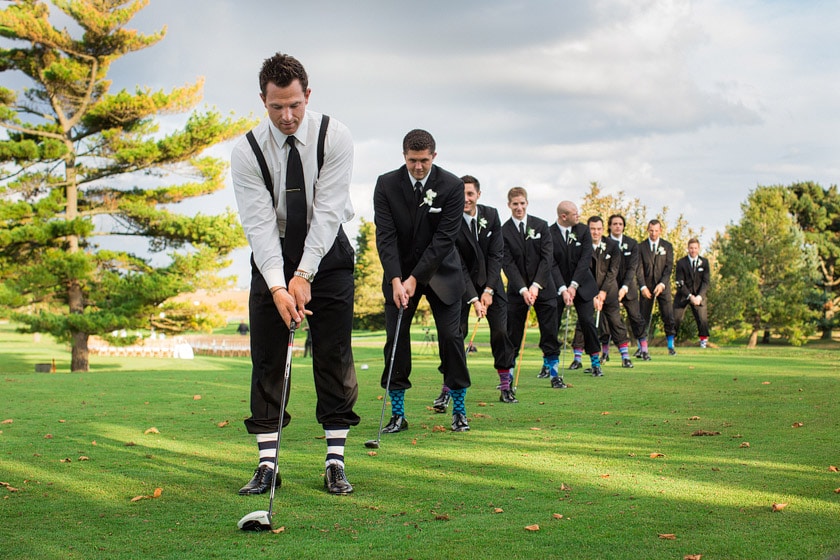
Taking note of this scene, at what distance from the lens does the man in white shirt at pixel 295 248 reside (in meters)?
4.67

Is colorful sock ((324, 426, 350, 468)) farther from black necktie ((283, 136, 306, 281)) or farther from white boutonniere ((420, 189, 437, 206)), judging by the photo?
white boutonniere ((420, 189, 437, 206))

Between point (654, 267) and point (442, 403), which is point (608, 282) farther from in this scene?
point (442, 403)

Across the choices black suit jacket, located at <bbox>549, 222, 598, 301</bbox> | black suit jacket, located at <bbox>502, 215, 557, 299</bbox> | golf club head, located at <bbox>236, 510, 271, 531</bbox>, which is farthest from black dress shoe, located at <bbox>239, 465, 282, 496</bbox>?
black suit jacket, located at <bbox>549, 222, 598, 301</bbox>

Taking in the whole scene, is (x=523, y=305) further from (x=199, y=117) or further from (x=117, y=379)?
(x=199, y=117)

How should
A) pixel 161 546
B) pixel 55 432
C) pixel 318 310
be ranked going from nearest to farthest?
pixel 161 546 → pixel 318 310 → pixel 55 432

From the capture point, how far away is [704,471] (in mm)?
5227

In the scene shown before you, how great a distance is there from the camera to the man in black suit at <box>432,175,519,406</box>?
8781 millimetres

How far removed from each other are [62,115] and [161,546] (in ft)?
83.4

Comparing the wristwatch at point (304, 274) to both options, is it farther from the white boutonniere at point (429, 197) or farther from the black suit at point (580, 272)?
the black suit at point (580, 272)

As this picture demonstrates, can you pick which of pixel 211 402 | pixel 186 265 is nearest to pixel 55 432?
pixel 211 402

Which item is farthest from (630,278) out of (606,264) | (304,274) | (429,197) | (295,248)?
(304,274)

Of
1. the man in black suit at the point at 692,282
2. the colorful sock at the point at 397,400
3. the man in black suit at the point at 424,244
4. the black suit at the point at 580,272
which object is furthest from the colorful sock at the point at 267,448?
the man in black suit at the point at 692,282

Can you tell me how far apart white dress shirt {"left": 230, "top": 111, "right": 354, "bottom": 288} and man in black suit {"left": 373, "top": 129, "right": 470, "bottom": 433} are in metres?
1.98

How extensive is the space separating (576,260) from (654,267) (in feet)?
18.0
